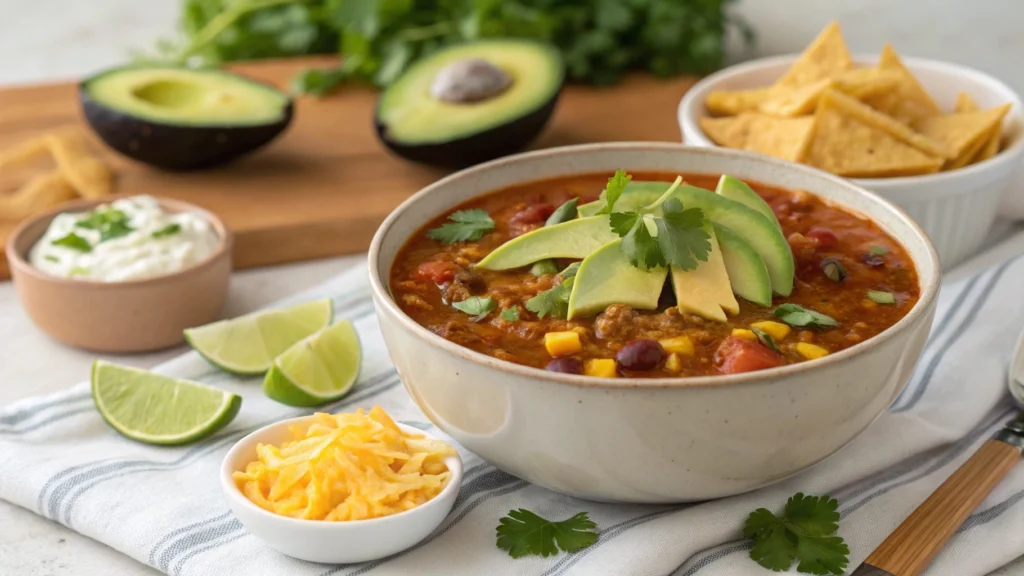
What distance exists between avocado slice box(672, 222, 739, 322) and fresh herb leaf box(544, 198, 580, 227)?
19.0 inches

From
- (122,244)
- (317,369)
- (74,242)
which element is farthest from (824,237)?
(74,242)

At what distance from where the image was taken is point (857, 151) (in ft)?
14.3

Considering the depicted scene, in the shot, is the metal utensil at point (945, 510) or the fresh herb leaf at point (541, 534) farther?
the fresh herb leaf at point (541, 534)

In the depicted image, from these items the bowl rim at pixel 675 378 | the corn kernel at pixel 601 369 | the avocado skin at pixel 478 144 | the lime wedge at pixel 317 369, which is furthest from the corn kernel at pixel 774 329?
the avocado skin at pixel 478 144

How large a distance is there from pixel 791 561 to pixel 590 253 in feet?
3.09

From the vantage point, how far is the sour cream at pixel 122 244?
4.29 m

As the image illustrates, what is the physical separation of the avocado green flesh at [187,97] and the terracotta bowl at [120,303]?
1120mm

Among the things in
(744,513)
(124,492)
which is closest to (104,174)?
(124,492)

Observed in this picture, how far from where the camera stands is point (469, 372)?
2898mm

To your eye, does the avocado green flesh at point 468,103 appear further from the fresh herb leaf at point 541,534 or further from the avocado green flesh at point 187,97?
the fresh herb leaf at point 541,534

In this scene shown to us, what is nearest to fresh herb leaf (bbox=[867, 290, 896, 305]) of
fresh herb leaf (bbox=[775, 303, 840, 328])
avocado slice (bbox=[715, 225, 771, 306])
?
fresh herb leaf (bbox=[775, 303, 840, 328])

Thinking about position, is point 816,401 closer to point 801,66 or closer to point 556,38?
point 801,66

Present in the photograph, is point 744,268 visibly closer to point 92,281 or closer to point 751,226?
point 751,226

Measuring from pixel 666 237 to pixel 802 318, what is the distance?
0.40 metres
